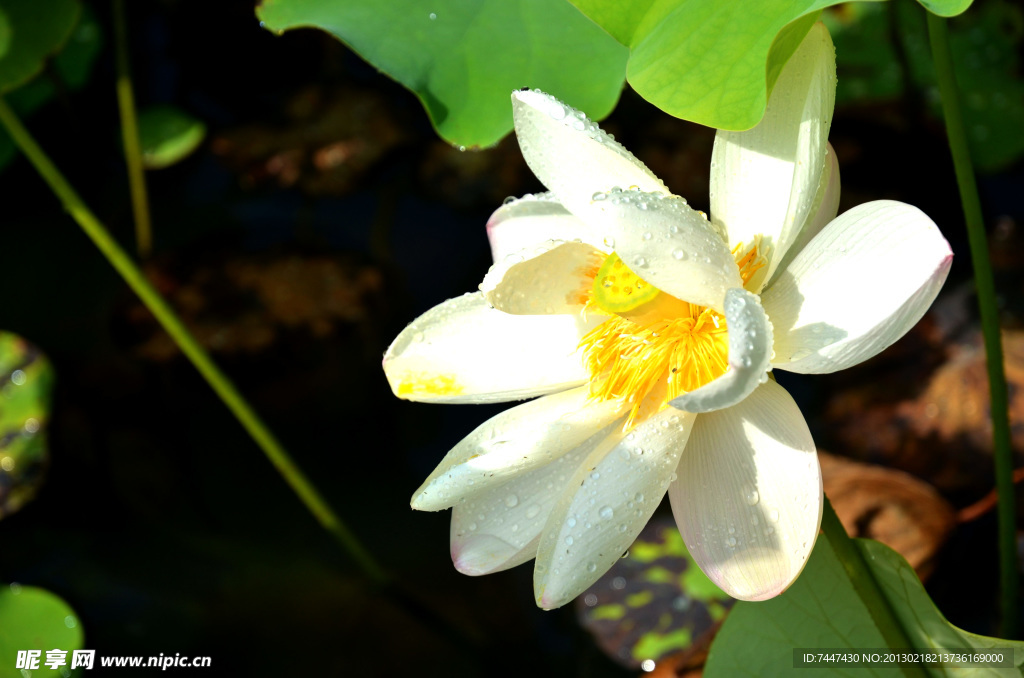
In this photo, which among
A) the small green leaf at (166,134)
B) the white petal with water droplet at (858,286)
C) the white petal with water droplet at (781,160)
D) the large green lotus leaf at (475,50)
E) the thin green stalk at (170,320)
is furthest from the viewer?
the small green leaf at (166,134)

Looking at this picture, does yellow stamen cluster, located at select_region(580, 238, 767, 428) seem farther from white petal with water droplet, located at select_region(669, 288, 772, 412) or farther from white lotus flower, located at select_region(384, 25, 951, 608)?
white petal with water droplet, located at select_region(669, 288, 772, 412)

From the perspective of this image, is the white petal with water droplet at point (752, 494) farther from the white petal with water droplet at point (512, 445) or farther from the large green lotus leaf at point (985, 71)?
the large green lotus leaf at point (985, 71)

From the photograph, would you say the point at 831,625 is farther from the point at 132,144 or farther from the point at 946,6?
the point at 132,144

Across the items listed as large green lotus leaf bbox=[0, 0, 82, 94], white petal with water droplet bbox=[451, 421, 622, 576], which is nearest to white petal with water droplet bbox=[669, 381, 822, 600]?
white petal with water droplet bbox=[451, 421, 622, 576]

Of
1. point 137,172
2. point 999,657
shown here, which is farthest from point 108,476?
point 999,657

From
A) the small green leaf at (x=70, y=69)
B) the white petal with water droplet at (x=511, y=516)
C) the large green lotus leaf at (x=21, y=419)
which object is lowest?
the large green lotus leaf at (x=21, y=419)

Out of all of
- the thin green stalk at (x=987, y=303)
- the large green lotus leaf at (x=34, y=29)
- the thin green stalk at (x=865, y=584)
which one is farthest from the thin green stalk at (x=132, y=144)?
the thin green stalk at (x=865, y=584)

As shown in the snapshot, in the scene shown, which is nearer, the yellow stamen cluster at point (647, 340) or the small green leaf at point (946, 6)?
the small green leaf at point (946, 6)

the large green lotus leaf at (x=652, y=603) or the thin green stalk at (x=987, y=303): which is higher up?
the thin green stalk at (x=987, y=303)
